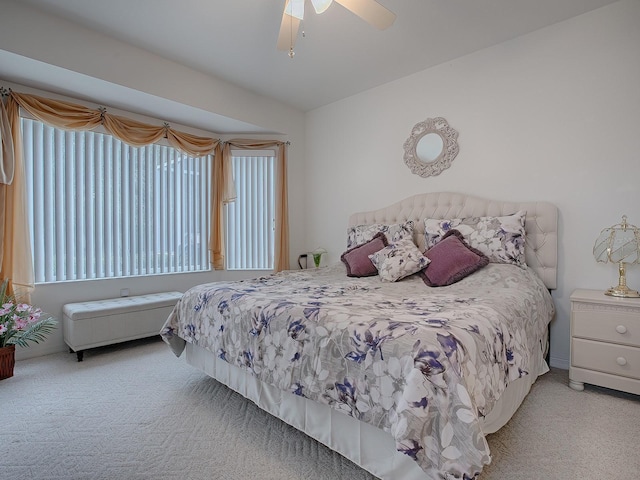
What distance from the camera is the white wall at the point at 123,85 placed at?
247 cm

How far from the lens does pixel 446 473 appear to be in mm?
1055

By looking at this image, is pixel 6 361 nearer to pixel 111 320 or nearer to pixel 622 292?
pixel 111 320

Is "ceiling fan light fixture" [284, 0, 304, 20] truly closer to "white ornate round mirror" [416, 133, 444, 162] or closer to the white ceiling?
the white ceiling

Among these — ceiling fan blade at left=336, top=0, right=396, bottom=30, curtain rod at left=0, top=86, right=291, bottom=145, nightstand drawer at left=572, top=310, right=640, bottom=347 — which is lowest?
nightstand drawer at left=572, top=310, right=640, bottom=347

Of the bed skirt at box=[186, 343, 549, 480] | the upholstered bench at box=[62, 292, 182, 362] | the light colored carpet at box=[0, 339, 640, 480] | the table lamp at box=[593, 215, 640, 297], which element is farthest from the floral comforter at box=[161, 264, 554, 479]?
the upholstered bench at box=[62, 292, 182, 362]

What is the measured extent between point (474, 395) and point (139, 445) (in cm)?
166

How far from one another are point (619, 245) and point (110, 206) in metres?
4.60

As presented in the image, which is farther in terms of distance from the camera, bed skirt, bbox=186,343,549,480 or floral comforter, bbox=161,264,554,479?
bed skirt, bbox=186,343,549,480

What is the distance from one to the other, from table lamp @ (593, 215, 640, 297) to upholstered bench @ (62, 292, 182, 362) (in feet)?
12.6

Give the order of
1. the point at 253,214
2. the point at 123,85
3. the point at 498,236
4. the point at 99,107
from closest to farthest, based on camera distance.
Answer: the point at 498,236 → the point at 123,85 → the point at 99,107 → the point at 253,214

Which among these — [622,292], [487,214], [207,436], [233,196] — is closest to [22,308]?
[207,436]

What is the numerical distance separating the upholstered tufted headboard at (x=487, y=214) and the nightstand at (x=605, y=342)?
445 mm

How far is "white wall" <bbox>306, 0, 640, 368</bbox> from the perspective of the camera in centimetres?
243

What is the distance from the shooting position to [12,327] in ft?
8.39
